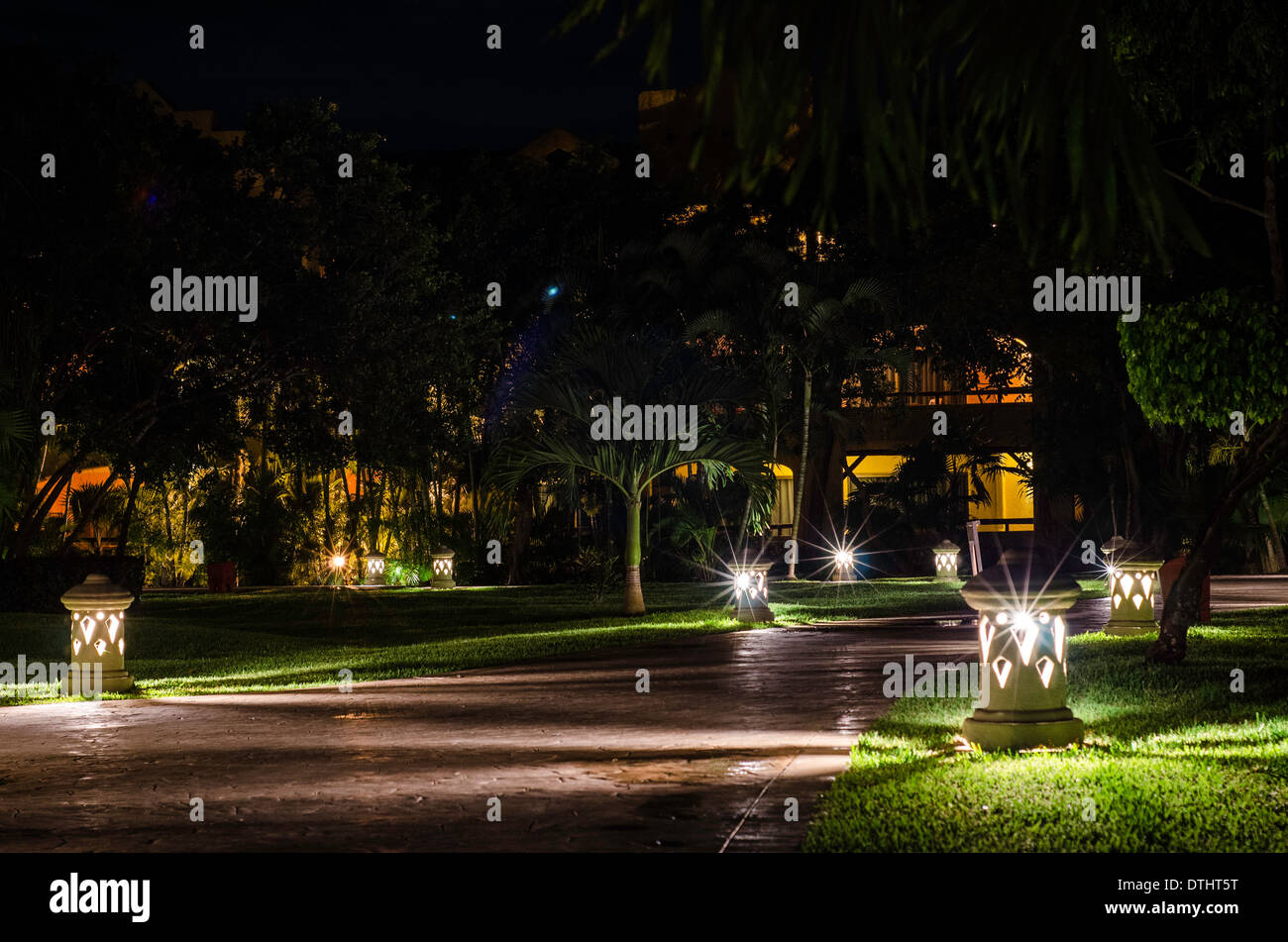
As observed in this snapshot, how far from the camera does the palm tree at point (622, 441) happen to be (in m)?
25.5

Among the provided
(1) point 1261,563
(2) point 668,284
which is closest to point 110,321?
(2) point 668,284

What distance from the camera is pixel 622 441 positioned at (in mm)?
26000

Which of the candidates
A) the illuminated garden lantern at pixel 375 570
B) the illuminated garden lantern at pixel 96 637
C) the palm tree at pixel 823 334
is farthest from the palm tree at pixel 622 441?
the illuminated garden lantern at pixel 96 637

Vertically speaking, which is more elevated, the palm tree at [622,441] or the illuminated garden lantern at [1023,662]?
the palm tree at [622,441]

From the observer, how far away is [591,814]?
7426mm

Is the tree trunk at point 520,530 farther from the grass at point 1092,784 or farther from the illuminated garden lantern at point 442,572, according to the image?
the grass at point 1092,784

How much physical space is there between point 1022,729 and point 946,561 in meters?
24.5

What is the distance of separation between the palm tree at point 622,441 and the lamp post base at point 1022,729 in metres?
15.9

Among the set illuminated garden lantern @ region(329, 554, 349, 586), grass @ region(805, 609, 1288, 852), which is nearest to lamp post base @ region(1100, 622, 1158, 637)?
grass @ region(805, 609, 1288, 852)
